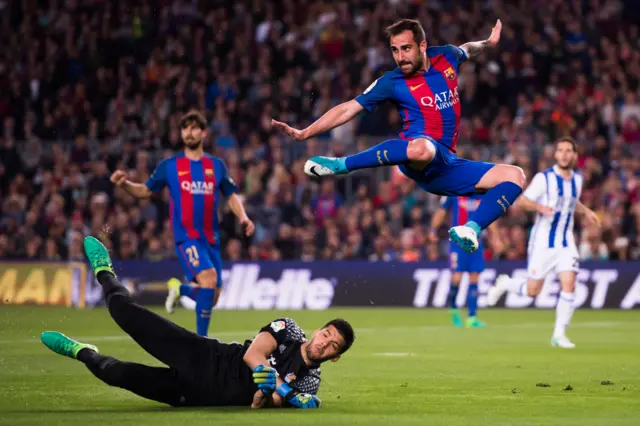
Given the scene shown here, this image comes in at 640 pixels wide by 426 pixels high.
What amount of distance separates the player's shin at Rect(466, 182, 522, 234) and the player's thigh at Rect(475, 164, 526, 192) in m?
0.06

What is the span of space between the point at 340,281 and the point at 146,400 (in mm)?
14012

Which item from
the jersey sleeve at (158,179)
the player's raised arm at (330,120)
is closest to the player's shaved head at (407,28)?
the player's raised arm at (330,120)

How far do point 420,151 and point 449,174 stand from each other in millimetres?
606

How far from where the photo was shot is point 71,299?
23.6 metres

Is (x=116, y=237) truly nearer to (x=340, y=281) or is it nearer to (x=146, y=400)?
(x=340, y=281)

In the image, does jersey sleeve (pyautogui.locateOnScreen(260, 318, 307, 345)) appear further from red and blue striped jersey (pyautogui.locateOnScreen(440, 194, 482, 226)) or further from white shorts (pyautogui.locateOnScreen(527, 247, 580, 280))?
red and blue striped jersey (pyautogui.locateOnScreen(440, 194, 482, 226))

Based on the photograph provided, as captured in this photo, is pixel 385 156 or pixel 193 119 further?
pixel 193 119

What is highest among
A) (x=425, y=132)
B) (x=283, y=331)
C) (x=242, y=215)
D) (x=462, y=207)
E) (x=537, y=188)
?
(x=425, y=132)

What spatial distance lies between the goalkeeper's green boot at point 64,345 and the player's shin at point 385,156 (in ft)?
9.49

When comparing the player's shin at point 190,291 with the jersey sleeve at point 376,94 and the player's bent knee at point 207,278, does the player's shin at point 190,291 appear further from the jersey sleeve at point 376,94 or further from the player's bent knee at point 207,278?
the jersey sleeve at point 376,94

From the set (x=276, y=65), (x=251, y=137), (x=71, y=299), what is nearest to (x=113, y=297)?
(x=71, y=299)

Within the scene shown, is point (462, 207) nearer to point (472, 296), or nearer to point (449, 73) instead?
point (472, 296)

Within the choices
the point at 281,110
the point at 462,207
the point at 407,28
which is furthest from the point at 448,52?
the point at 281,110

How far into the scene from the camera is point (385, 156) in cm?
1096
